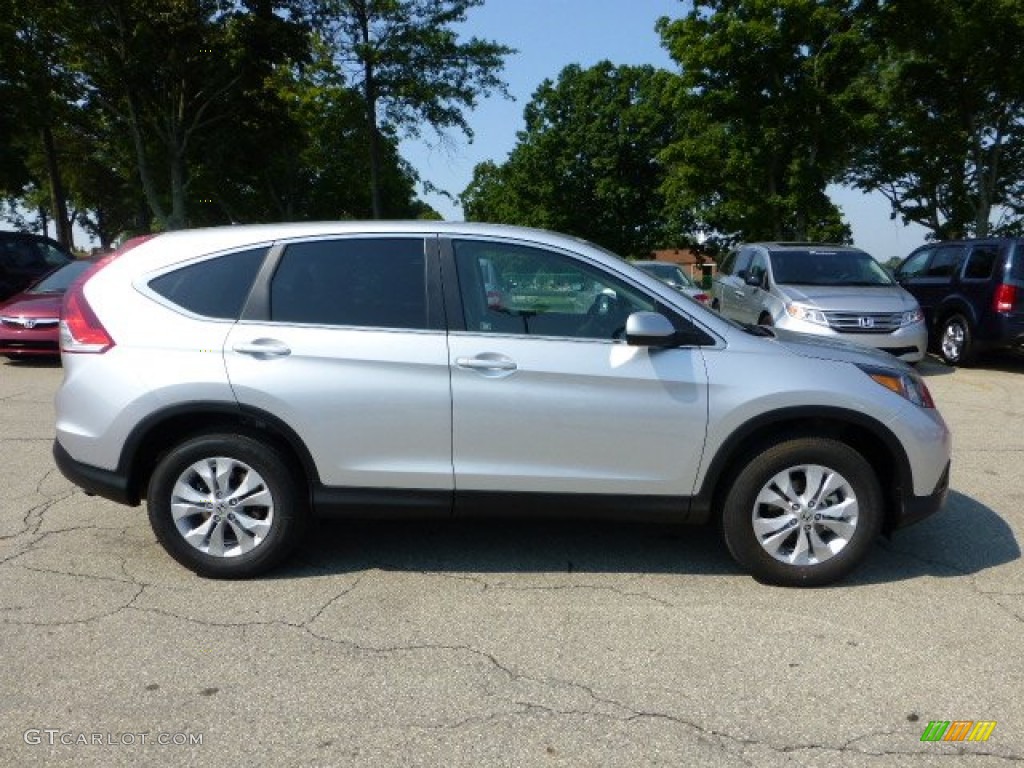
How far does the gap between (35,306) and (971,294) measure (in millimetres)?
12425

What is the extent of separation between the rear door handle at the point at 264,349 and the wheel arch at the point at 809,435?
2.06 metres

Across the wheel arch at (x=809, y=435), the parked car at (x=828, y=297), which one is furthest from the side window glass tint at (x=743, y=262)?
the wheel arch at (x=809, y=435)

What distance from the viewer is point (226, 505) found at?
3.97 metres

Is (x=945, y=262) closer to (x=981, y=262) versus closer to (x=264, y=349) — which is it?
(x=981, y=262)

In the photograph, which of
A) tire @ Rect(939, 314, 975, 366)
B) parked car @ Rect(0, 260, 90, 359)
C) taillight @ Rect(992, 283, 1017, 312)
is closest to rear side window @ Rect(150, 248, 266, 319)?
parked car @ Rect(0, 260, 90, 359)

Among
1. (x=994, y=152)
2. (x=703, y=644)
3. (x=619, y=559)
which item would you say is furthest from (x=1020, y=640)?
(x=994, y=152)

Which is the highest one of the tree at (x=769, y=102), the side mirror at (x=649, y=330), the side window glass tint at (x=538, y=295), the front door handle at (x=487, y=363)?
the tree at (x=769, y=102)

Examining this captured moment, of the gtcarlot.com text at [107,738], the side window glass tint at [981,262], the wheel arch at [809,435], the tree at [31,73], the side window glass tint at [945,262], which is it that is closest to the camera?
the gtcarlot.com text at [107,738]

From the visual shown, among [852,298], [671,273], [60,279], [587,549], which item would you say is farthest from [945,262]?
[60,279]

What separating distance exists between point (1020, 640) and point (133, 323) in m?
4.21

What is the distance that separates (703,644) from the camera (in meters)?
3.46

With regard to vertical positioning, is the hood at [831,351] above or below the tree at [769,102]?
below

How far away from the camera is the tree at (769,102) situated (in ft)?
65.6

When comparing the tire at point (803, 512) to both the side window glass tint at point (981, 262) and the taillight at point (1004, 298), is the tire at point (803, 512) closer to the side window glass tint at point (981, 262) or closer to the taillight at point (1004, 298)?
the taillight at point (1004, 298)
